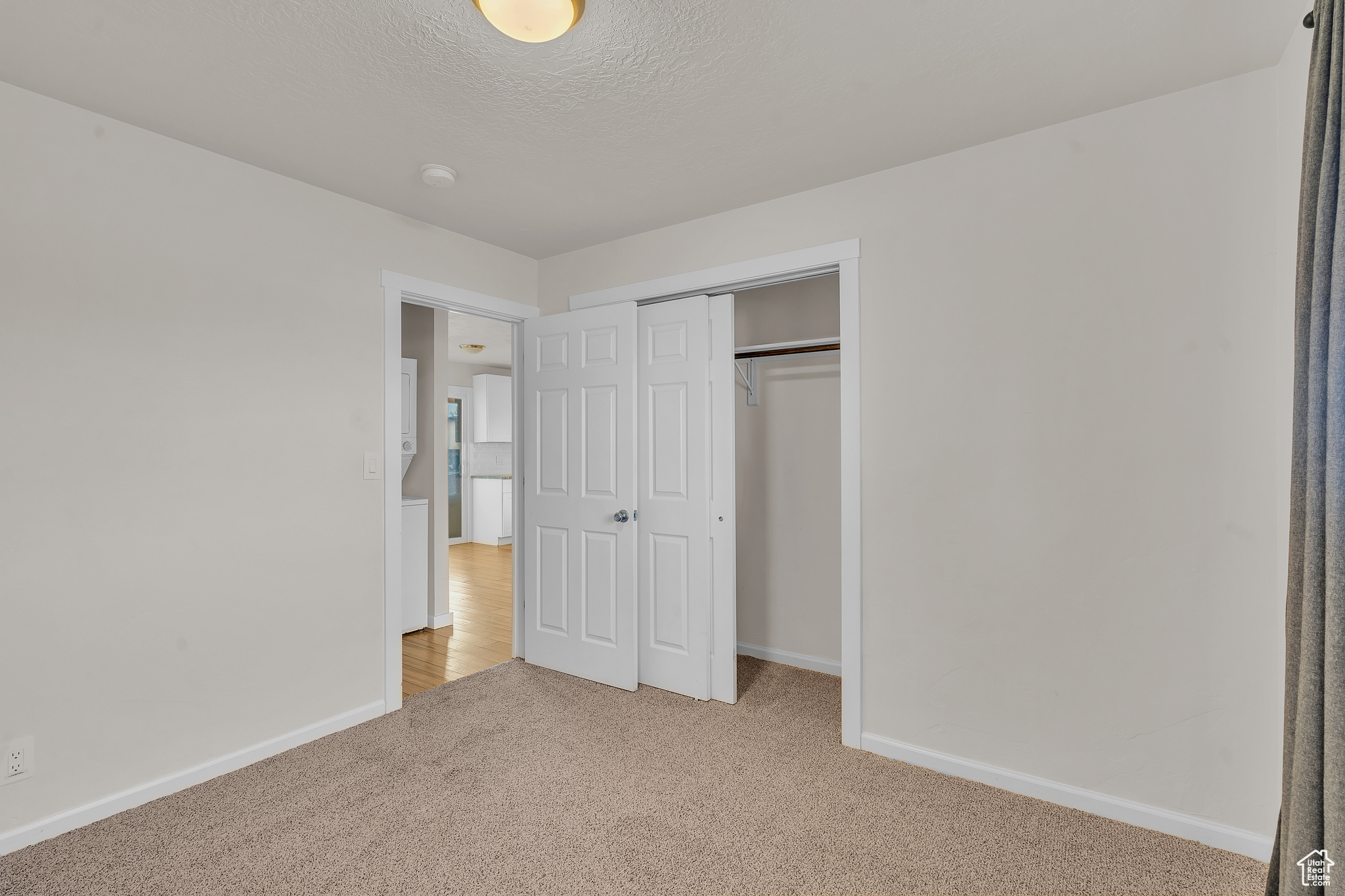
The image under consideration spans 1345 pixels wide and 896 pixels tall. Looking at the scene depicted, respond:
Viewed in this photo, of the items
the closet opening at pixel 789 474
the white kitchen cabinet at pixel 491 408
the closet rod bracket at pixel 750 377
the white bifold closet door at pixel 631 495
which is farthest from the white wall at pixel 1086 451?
the white kitchen cabinet at pixel 491 408

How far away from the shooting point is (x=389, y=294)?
120 inches

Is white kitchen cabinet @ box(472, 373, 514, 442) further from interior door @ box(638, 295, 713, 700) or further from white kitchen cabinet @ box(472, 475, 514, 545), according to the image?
interior door @ box(638, 295, 713, 700)

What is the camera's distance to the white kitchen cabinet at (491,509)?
315 inches

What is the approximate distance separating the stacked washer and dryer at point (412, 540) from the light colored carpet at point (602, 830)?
60.0 inches

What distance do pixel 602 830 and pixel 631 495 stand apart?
1.59 metres

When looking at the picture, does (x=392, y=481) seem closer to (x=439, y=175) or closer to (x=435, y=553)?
(x=439, y=175)

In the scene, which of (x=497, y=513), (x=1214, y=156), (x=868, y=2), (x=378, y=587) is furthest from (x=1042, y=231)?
(x=497, y=513)

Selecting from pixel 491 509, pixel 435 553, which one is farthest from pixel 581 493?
pixel 491 509

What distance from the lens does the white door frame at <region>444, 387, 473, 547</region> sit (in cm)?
830

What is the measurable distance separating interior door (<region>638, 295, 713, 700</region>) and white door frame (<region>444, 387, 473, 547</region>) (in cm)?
552

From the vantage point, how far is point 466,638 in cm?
423

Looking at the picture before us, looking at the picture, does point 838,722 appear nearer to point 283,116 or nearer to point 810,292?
point 810,292

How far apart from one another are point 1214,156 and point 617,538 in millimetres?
2793

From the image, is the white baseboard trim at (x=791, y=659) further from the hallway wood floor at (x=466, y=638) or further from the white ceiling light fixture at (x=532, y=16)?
the white ceiling light fixture at (x=532, y=16)
